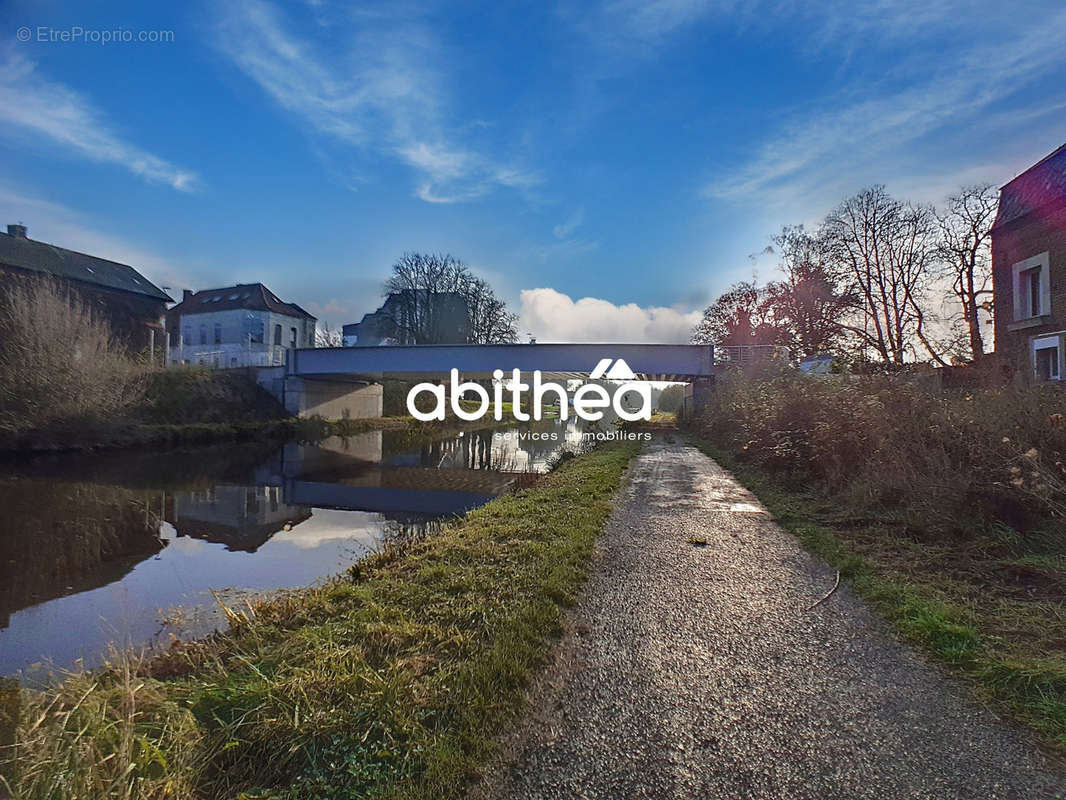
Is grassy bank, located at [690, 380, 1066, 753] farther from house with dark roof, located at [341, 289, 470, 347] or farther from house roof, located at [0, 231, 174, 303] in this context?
house with dark roof, located at [341, 289, 470, 347]

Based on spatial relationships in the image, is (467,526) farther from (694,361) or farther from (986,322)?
(986,322)

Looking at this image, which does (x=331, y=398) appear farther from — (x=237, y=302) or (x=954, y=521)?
(x=954, y=521)

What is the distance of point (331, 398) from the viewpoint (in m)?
36.2

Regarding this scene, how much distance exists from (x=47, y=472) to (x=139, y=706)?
16.7 m

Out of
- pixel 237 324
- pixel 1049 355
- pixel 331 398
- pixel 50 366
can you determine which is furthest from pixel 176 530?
pixel 237 324

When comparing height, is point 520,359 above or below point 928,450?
above

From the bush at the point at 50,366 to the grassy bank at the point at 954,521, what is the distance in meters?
21.6

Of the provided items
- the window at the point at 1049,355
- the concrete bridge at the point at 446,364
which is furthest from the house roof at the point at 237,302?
the window at the point at 1049,355

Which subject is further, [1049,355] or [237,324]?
[237,324]

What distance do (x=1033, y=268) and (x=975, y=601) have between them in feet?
65.1

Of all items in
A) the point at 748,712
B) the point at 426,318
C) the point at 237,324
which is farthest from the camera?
the point at 426,318

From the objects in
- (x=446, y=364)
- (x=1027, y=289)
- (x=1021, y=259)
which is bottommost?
(x=446, y=364)

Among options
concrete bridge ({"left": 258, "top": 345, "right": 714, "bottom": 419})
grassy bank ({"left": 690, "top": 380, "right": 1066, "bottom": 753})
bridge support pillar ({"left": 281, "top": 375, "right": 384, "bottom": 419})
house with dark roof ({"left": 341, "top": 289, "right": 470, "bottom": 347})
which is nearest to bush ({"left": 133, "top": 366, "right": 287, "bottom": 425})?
bridge support pillar ({"left": 281, "top": 375, "right": 384, "bottom": 419})

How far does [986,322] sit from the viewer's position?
23531 millimetres
